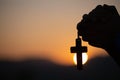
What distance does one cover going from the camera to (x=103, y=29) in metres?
0.87

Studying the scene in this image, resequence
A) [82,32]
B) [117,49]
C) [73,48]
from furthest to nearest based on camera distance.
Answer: [73,48] < [82,32] < [117,49]

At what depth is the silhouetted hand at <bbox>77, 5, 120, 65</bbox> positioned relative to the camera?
0.82 metres

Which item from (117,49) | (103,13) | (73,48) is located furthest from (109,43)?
(73,48)

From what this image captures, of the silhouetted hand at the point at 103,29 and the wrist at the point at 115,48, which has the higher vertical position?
the silhouetted hand at the point at 103,29

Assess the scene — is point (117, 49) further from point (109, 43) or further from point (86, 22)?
point (86, 22)

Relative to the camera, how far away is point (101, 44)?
90 centimetres

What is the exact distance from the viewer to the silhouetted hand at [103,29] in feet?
2.68

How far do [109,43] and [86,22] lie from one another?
0.21m

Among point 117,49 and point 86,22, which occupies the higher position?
point 86,22

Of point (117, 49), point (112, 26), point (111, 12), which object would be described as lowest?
point (117, 49)

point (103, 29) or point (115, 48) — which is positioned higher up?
point (103, 29)

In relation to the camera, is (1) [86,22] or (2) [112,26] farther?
(1) [86,22]

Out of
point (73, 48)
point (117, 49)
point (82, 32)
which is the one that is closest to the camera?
point (117, 49)

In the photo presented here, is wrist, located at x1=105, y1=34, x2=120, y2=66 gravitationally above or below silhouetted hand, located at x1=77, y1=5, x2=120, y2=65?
below
